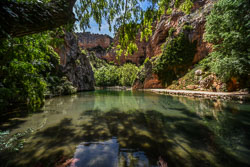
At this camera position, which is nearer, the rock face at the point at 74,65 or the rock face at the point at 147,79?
the rock face at the point at 74,65

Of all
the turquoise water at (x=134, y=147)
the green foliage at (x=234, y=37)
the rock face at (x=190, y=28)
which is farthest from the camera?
the rock face at (x=190, y=28)

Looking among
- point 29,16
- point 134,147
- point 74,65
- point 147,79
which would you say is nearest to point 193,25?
point 147,79

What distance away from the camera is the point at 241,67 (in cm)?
867

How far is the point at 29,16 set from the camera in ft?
6.93

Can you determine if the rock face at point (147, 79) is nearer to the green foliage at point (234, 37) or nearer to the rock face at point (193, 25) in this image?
the rock face at point (193, 25)

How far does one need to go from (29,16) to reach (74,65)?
88.0 feet

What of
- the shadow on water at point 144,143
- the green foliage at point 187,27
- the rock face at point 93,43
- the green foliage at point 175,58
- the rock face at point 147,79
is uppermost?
the rock face at point 93,43

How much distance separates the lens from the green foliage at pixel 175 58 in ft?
77.3

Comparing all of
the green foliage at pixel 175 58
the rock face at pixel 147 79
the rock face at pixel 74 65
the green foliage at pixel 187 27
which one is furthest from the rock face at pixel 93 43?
the green foliage at pixel 187 27

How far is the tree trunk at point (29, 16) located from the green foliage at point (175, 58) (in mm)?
24765

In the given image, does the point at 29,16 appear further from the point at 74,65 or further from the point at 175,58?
the point at 74,65

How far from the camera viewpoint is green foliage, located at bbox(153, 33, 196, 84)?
2355 centimetres

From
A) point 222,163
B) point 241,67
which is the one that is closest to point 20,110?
point 222,163

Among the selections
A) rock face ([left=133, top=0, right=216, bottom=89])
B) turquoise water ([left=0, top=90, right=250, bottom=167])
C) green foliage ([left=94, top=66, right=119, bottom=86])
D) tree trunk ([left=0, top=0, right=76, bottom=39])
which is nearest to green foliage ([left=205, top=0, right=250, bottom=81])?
turquoise water ([left=0, top=90, right=250, bottom=167])
